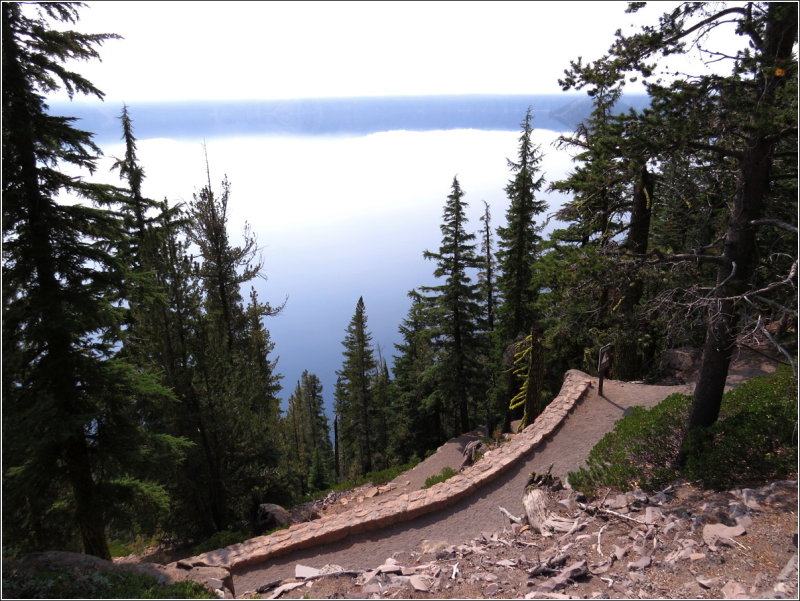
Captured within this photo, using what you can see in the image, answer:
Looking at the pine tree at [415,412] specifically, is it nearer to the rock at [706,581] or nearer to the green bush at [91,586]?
the green bush at [91,586]

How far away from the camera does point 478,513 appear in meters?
10.5

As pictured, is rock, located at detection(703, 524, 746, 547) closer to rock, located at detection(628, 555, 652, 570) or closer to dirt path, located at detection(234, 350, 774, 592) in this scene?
rock, located at detection(628, 555, 652, 570)

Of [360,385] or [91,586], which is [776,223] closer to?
[91,586]

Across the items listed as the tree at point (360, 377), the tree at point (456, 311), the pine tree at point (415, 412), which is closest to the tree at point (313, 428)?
the tree at point (360, 377)

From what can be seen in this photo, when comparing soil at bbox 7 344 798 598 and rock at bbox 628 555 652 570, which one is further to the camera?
rock at bbox 628 555 652 570

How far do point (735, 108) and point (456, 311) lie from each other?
1827 cm

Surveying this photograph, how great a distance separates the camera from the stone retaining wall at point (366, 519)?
10.1 metres

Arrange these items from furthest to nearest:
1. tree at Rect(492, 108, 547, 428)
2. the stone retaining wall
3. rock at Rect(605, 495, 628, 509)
→ tree at Rect(492, 108, 547, 428), the stone retaining wall, rock at Rect(605, 495, 628, 509)

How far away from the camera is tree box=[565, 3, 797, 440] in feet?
21.1

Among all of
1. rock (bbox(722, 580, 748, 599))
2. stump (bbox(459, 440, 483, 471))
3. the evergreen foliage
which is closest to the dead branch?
rock (bbox(722, 580, 748, 599))

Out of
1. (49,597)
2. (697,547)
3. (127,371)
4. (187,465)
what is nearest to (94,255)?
(127,371)

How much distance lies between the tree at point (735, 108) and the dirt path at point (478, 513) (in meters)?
5.33

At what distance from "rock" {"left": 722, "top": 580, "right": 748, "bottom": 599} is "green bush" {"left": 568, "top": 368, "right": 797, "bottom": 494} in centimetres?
242

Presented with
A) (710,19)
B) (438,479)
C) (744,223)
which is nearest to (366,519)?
(438,479)
